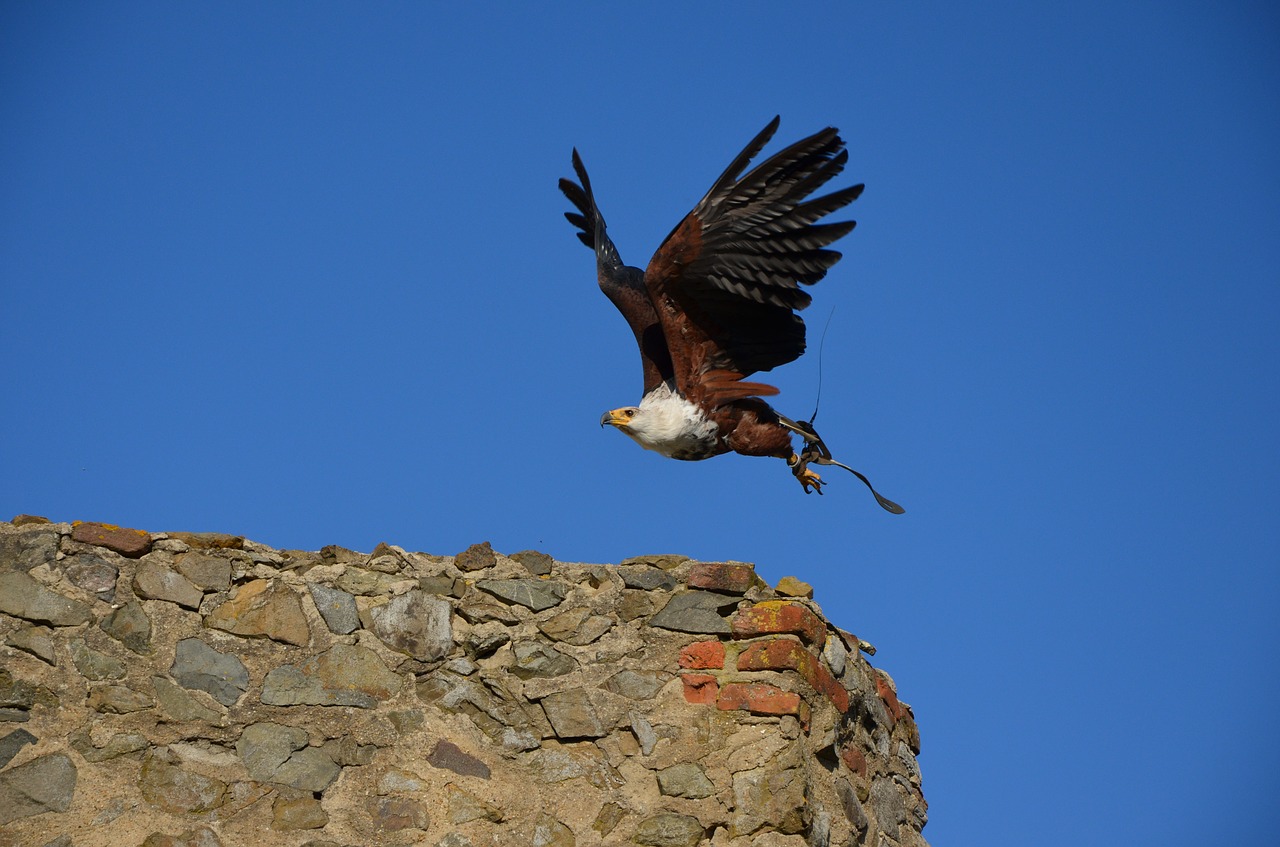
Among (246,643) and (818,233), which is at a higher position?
(818,233)

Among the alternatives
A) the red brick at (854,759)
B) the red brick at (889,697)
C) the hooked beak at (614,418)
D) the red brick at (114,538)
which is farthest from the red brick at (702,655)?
the red brick at (114,538)

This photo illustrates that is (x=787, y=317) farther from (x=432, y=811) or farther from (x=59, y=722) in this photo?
(x=59, y=722)

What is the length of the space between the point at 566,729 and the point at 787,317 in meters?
2.57

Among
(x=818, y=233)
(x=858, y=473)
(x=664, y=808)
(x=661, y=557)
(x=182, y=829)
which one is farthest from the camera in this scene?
(x=858, y=473)

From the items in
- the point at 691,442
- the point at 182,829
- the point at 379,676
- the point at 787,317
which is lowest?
the point at 182,829

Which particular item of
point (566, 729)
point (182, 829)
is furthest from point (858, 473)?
point (182, 829)

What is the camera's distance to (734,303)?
7.12m

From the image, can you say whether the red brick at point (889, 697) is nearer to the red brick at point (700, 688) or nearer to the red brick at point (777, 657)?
the red brick at point (777, 657)

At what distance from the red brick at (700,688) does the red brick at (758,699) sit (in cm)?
4

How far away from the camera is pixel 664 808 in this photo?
5.59 metres

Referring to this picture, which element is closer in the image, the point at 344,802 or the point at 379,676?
the point at 344,802

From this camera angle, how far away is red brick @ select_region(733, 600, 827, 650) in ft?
19.9

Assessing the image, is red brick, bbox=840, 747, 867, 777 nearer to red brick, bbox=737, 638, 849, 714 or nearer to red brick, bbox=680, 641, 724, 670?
red brick, bbox=737, 638, 849, 714

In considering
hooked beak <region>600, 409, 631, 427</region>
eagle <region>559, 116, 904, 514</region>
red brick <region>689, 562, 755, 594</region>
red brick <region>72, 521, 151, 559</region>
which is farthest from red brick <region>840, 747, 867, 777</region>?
red brick <region>72, 521, 151, 559</region>
